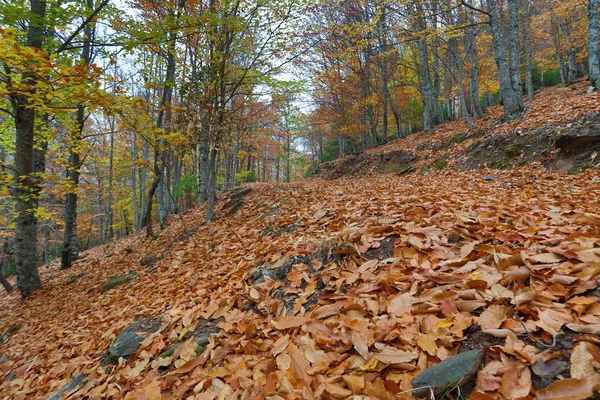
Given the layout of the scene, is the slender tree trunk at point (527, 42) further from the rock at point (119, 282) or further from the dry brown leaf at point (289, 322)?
the rock at point (119, 282)

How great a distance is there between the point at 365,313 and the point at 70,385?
2735 mm

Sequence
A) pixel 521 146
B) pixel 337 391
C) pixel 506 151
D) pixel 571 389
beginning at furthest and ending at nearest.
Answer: pixel 506 151 → pixel 521 146 → pixel 337 391 → pixel 571 389

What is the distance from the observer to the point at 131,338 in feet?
8.73

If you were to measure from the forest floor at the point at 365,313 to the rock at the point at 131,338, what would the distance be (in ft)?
0.11

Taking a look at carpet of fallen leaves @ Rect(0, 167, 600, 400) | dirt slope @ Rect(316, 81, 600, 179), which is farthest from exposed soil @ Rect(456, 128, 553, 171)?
carpet of fallen leaves @ Rect(0, 167, 600, 400)

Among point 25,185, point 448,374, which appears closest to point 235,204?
point 25,185

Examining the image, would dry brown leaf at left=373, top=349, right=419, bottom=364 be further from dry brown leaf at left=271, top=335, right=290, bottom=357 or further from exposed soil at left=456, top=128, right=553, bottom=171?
exposed soil at left=456, top=128, right=553, bottom=171

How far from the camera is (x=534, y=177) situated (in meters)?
5.11

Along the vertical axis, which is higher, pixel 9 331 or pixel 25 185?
pixel 25 185

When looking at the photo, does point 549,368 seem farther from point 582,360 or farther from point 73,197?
point 73,197

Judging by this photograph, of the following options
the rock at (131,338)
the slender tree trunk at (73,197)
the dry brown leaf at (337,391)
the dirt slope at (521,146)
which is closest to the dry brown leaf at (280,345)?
the dry brown leaf at (337,391)

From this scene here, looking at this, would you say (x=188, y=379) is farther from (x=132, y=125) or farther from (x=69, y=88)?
(x=132, y=125)

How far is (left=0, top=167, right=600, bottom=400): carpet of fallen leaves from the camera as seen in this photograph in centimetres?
126

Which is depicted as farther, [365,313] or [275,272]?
[275,272]
